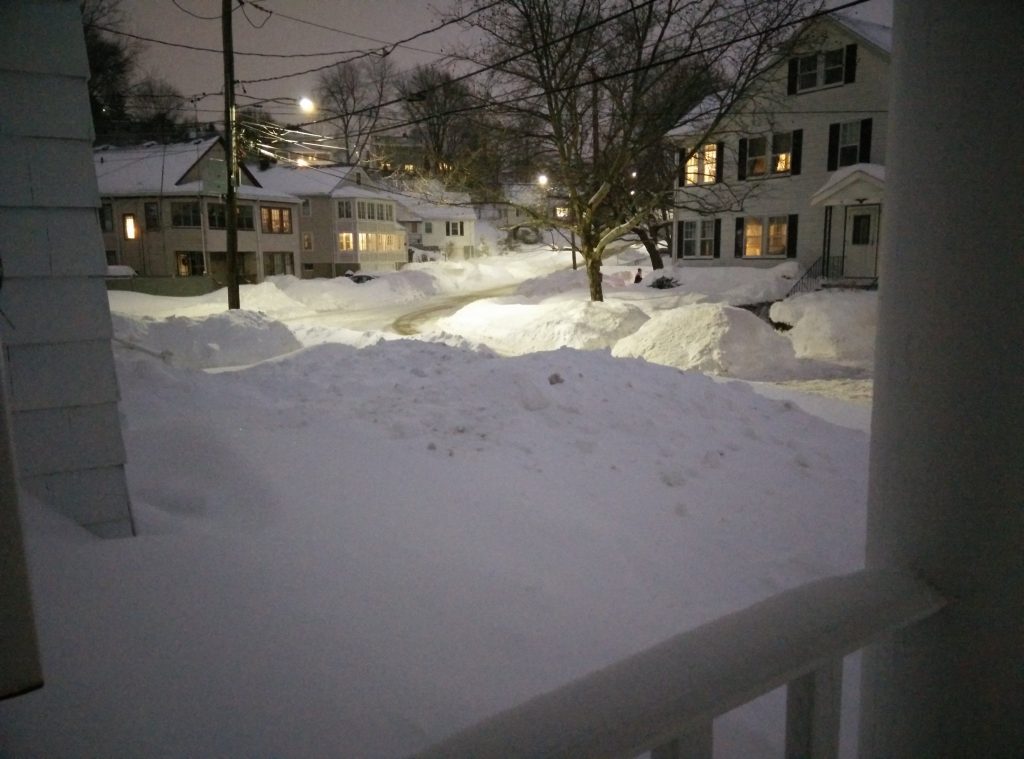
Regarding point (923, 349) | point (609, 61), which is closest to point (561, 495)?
point (923, 349)

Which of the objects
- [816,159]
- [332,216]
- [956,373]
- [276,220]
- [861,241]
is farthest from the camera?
[332,216]

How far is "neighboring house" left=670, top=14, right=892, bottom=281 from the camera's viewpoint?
83.4 ft

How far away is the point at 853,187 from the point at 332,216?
33228mm

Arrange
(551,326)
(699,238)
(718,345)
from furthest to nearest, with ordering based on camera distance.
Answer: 1. (699,238)
2. (551,326)
3. (718,345)

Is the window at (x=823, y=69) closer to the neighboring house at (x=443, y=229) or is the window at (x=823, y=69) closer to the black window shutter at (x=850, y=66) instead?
the black window shutter at (x=850, y=66)

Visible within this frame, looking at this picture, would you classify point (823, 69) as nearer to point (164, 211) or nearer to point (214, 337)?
point (214, 337)

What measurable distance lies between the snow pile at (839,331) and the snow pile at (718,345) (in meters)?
2.23

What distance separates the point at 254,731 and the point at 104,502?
2.00m

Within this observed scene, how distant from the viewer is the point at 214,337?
16.0 metres

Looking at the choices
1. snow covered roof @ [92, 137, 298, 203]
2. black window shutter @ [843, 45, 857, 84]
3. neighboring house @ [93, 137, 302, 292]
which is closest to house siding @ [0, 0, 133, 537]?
black window shutter @ [843, 45, 857, 84]

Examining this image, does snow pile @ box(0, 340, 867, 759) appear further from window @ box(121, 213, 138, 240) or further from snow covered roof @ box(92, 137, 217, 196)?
window @ box(121, 213, 138, 240)

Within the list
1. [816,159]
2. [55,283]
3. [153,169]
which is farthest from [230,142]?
[816,159]

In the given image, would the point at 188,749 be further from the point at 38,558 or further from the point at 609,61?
the point at 609,61

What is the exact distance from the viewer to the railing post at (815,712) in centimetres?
139
